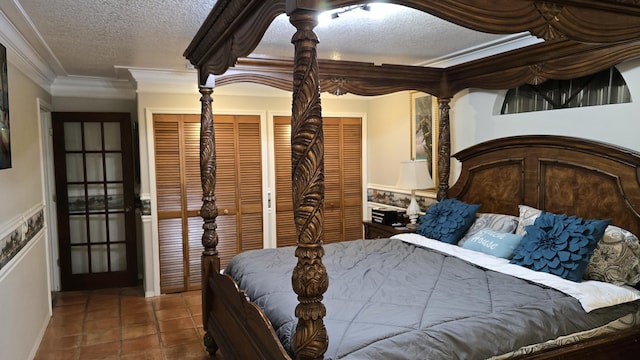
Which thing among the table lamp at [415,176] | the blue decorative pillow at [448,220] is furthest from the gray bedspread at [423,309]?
the table lamp at [415,176]

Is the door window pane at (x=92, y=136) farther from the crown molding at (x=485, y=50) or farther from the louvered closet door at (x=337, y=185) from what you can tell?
the crown molding at (x=485, y=50)

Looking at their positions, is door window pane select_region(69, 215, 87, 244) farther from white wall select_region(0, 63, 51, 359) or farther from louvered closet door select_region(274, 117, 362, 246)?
louvered closet door select_region(274, 117, 362, 246)

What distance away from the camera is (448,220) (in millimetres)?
3660

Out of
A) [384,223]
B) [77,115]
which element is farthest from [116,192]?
[384,223]

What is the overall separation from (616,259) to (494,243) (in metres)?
Answer: 0.73

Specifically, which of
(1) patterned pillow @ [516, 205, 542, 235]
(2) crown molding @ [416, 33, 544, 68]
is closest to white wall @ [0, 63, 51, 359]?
(1) patterned pillow @ [516, 205, 542, 235]

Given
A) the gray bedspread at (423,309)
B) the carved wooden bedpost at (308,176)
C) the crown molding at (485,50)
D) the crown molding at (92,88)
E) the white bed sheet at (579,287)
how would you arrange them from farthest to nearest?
the crown molding at (92,88), the crown molding at (485,50), the white bed sheet at (579,287), the gray bedspread at (423,309), the carved wooden bedpost at (308,176)

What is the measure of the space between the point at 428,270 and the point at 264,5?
6.23 feet

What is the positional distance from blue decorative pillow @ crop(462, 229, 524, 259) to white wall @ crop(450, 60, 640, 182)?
87cm

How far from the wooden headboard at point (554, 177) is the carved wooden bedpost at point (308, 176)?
227 centimetres

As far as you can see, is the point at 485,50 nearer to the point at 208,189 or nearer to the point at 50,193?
the point at 208,189

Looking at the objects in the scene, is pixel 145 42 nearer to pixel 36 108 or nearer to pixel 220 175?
pixel 36 108

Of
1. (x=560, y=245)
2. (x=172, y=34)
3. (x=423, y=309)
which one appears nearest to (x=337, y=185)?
(x=172, y=34)

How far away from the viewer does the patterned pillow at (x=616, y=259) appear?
8.54 feet
